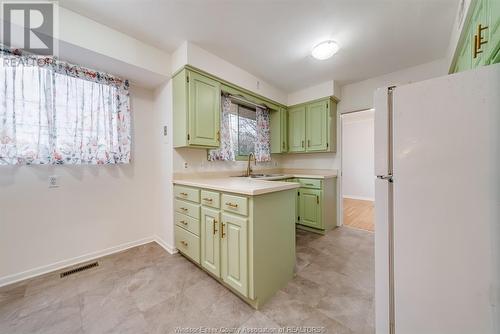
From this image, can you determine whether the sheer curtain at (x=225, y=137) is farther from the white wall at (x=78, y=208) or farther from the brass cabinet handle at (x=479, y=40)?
the brass cabinet handle at (x=479, y=40)

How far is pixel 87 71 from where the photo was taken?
2.00 m

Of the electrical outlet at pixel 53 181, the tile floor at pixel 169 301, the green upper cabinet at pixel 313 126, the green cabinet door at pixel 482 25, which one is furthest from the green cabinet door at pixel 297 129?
the electrical outlet at pixel 53 181

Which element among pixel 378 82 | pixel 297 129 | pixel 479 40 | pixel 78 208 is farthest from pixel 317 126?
pixel 78 208

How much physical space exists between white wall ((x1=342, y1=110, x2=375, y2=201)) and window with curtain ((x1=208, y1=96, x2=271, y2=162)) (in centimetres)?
331

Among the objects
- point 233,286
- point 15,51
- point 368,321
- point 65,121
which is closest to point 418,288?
point 368,321

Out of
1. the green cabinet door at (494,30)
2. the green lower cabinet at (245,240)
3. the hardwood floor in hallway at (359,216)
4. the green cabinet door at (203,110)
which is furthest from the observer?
the hardwood floor in hallway at (359,216)

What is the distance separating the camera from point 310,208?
3.04 metres

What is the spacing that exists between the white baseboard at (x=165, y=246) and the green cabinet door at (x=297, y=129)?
256cm

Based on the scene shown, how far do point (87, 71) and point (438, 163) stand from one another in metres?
3.03

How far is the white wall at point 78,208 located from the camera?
172 cm

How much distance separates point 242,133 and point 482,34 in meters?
2.64

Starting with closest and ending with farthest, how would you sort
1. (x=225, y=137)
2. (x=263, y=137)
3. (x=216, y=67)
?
(x=216, y=67) < (x=225, y=137) < (x=263, y=137)

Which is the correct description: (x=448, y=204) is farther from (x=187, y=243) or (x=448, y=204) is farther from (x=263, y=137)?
(x=263, y=137)

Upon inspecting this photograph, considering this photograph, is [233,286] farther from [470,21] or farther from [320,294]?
[470,21]
